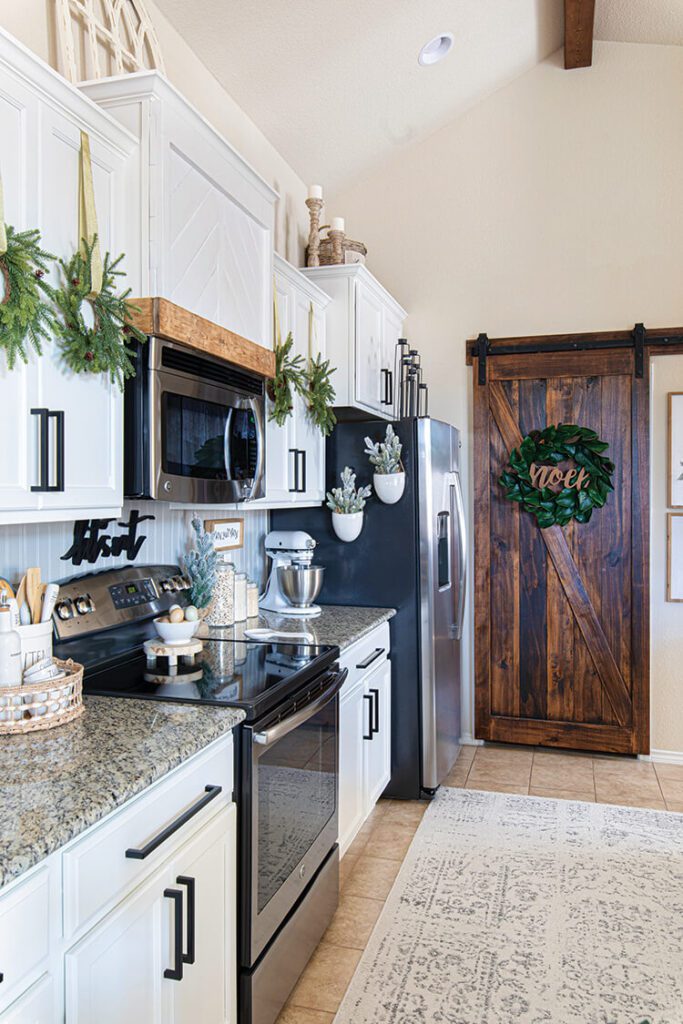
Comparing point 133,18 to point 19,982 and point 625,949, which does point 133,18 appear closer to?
point 19,982

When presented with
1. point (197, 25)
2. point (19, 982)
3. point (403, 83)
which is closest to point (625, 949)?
point (19, 982)

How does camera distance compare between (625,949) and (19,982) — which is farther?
(625,949)

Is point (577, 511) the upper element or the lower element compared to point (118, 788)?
upper

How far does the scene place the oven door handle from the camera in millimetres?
1829

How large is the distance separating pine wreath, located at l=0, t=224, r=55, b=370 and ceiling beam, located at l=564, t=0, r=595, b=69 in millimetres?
3144

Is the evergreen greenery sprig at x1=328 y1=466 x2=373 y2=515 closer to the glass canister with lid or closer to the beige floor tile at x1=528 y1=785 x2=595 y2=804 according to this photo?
the glass canister with lid

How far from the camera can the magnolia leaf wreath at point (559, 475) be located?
4.05 m

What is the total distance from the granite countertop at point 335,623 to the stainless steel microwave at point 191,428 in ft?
1.82

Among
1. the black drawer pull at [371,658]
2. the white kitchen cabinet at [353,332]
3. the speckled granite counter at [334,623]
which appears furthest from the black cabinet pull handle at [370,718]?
the white kitchen cabinet at [353,332]

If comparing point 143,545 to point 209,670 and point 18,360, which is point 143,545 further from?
point 18,360

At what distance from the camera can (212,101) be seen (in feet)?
9.78

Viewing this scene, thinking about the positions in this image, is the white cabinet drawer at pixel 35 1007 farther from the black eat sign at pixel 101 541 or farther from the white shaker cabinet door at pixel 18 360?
the black eat sign at pixel 101 541

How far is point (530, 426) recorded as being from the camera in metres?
4.22

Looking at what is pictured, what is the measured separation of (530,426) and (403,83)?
1.82 metres
